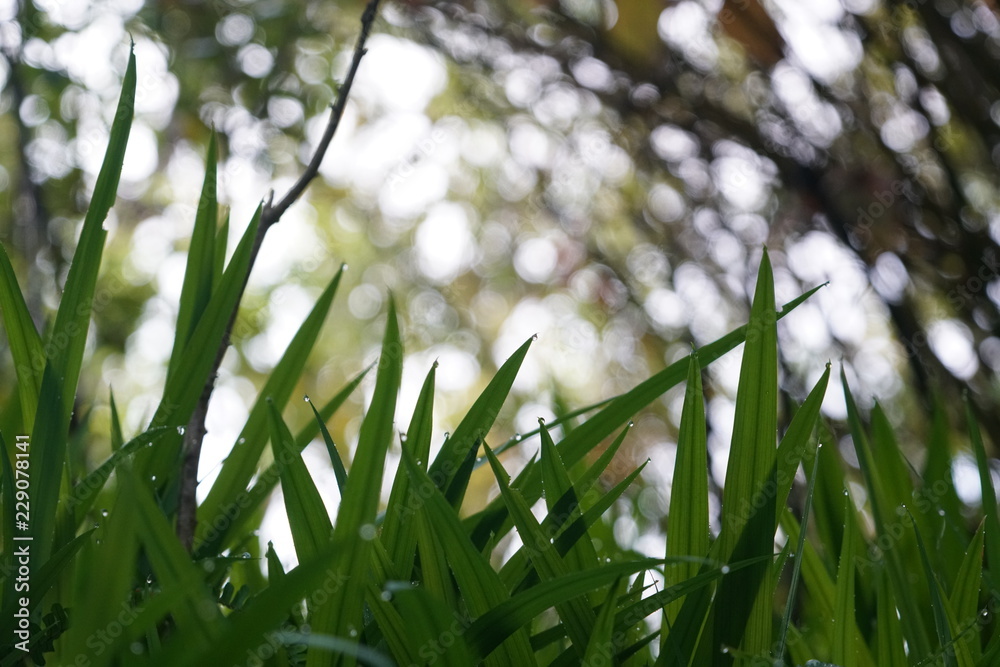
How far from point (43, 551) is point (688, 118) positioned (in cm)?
111

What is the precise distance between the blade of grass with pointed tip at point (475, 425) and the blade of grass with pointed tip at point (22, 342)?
245mm

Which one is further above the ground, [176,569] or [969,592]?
[176,569]

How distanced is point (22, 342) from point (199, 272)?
0.13 meters

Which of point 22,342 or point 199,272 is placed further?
point 199,272

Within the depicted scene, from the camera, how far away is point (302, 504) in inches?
15.5

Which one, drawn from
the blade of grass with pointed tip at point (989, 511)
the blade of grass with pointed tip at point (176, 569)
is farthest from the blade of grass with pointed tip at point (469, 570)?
the blade of grass with pointed tip at point (989, 511)

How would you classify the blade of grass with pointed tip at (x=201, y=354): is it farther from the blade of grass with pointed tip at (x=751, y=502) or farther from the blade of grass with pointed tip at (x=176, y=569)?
the blade of grass with pointed tip at (x=751, y=502)

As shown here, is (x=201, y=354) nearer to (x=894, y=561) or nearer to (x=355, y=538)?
(x=355, y=538)

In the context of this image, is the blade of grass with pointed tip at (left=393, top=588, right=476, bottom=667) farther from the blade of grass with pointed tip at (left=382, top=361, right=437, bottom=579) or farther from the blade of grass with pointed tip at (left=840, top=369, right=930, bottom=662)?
the blade of grass with pointed tip at (left=840, top=369, right=930, bottom=662)

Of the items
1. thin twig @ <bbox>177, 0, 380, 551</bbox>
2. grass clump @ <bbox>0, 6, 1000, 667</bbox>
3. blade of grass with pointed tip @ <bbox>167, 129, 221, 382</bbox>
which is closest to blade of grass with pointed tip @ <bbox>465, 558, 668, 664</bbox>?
grass clump @ <bbox>0, 6, 1000, 667</bbox>

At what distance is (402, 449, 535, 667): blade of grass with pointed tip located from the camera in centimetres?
35

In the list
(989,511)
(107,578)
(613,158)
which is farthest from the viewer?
(613,158)

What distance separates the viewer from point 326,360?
4.33 m

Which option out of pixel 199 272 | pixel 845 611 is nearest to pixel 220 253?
pixel 199 272
